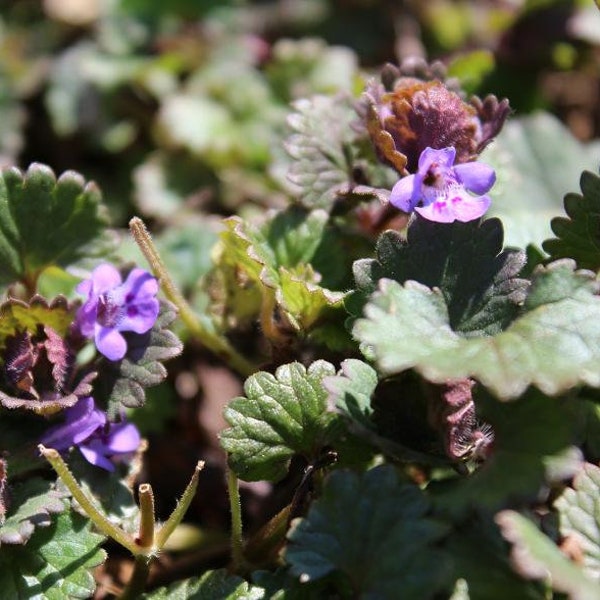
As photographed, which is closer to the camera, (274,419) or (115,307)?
(274,419)

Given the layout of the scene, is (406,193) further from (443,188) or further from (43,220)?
(43,220)

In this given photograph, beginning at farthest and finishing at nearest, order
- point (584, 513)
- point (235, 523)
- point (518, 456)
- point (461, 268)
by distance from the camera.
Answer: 1. point (235, 523)
2. point (461, 268)
3. point (584, 513)
4. point (518, 456)

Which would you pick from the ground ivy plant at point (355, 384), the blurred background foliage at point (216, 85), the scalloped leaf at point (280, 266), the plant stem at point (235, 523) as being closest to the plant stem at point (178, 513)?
the ground ivy plant at point (355, 384)

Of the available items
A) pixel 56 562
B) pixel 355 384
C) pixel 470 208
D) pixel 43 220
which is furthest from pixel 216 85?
pixel 56 562

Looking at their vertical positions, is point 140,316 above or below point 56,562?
above

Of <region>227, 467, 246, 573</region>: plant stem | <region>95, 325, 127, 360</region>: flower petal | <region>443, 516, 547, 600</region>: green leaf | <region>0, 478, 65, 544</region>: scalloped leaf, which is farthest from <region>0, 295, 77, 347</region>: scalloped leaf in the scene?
<region>443, 516, 547, 600</region>: green leaf

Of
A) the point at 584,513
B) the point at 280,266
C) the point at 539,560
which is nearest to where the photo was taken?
the point at 539,560

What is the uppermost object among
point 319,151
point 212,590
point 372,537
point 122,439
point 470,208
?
point 470,208

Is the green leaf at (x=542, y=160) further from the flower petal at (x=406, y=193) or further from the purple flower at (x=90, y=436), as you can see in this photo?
the purple flower at (x=90, y=436)
